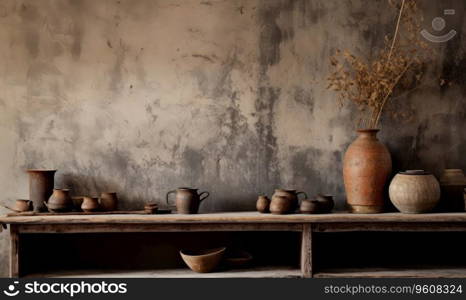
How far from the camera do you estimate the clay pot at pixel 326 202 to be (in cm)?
315

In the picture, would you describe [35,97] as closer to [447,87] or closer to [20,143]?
[20,143]

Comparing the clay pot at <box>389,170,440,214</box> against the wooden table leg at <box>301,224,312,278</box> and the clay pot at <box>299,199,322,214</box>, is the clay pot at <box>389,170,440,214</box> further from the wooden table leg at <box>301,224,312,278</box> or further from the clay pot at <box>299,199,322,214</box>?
the wooden table leg at <box>301,224,312,278</box>

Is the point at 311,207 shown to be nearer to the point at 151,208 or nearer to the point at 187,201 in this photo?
the point at 187,201

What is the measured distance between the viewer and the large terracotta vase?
3139 millimetres

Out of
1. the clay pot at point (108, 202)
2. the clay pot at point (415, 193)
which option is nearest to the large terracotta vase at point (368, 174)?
the clay pot at point (415, 193)

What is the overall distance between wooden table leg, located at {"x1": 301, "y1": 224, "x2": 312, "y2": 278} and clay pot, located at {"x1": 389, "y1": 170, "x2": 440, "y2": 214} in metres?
0.63

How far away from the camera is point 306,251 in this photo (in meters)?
3.03

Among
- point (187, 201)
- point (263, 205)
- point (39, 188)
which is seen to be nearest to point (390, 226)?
point (263, 205)

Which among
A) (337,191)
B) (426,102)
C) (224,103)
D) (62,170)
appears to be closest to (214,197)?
(224,103)

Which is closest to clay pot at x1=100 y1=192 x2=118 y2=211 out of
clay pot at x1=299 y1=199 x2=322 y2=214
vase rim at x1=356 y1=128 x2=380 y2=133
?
clay pot at x1=299 y1=199 x2=322 y2=214

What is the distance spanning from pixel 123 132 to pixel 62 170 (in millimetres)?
550

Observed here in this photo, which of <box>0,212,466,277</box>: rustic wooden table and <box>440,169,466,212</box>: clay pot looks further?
<box>440,169,466,212</box>: clay pot

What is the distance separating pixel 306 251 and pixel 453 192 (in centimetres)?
114

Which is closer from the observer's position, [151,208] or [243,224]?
[243,224]
